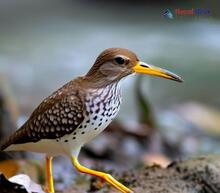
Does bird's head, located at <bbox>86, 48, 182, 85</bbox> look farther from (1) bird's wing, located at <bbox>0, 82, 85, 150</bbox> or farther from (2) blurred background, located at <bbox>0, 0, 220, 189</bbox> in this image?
(2) blurred background, located at <bbox>0, 0, 220, 189</bbox>

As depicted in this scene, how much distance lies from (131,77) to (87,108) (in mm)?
1310

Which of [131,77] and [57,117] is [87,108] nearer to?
[57,117]

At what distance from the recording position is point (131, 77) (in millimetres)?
6664

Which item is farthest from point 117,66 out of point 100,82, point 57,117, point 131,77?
point 131,77

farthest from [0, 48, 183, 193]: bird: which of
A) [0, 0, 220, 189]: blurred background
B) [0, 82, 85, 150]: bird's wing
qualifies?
[0, 0, 220, 189]: blurred background

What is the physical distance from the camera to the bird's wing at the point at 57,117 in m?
5.48

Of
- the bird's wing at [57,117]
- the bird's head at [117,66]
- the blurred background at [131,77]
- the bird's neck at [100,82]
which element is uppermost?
the bird's head at [117,66]

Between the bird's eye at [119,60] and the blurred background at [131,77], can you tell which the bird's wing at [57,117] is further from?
the blurred background at [131,77]

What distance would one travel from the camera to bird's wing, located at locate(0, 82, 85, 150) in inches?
216

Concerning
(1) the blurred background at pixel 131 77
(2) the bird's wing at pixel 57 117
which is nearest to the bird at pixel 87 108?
(2) the bird's wing at pixel 57 117

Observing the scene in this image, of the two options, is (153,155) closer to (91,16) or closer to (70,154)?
(70,154)

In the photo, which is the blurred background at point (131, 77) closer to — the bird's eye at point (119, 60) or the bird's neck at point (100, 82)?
the bird's neck at point (100, 82)

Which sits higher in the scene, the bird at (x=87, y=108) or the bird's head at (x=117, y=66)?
the bird's head at (x=117, y=66)

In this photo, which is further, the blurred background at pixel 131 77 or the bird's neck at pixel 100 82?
the blurred background at pixel 131 77
